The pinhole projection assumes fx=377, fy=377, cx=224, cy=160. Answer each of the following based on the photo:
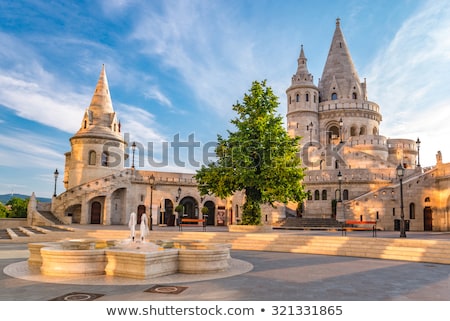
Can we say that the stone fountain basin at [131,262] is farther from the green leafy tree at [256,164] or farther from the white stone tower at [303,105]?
the white stone tower at [303,105]

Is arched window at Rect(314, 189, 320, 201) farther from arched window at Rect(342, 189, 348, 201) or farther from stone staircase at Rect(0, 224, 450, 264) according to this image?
stone staircase at Rect(0, 224, 450, 264)

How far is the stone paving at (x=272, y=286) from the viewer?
8141 mm

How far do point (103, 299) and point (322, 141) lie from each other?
185 ft

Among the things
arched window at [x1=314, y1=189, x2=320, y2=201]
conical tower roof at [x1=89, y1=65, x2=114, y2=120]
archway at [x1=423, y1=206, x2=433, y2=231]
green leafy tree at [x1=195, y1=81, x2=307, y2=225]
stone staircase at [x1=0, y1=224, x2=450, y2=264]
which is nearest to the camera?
stone staircase at [x1=0, y1=224, x2=450, y2=264]

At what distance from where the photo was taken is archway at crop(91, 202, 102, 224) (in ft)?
128

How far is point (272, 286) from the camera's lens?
30.4 feet

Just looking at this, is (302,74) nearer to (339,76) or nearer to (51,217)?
(339,76)

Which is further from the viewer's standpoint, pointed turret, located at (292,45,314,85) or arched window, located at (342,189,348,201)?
pointed turret, located at (292,45,314,85)

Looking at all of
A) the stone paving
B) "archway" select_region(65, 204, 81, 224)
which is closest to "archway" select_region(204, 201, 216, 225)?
"archway" select_region(65, 204, 81, 224)

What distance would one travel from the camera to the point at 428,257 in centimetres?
1501

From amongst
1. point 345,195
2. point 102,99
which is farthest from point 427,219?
point 102,99

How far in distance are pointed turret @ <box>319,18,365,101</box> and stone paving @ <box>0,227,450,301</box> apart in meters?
52.9

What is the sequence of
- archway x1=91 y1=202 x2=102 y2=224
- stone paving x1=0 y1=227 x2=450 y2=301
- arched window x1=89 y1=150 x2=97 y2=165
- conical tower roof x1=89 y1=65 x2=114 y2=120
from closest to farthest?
stone paving x1=0 y1=227 x2=450 y2=301, archway x1=91 y1=202 x2=102 y2=224, arched window x1=89 y1=150 x2=97 y2=165, conical tower roof x1=89 y1=65 x2=114 y2=120

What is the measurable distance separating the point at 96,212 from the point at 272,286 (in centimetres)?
3327
